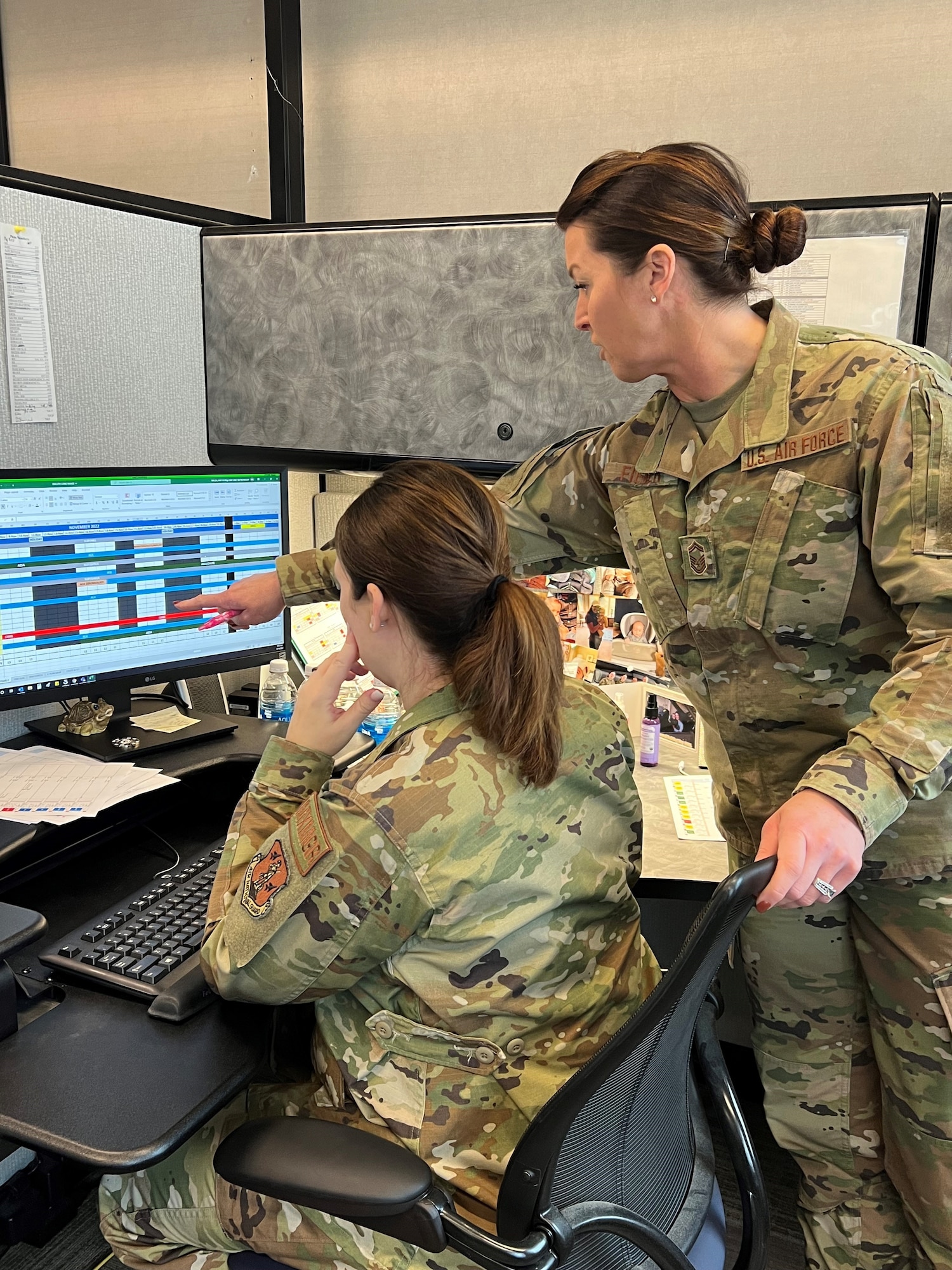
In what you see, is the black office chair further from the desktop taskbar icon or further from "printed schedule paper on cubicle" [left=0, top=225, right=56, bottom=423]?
"printed schedule paper on cubicle" [left=0, top=225, right=56, bottom=423]

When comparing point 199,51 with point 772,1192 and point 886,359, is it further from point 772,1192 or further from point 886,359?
point 772,1192

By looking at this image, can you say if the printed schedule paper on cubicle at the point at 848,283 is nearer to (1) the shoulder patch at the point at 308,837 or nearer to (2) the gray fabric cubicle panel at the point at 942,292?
(2) the gray fabric cubicle panel at the point at 942,292

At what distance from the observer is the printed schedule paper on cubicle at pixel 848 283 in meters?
1.25

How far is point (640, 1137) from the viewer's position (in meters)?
0.84

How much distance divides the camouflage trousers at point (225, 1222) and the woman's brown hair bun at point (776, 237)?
0.95 meters

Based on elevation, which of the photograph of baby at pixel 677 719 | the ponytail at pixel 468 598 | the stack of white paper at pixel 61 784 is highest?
the ponytail at pixel 468 598

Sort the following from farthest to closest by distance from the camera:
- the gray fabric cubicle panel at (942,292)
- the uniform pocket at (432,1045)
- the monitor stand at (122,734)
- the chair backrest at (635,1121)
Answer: the monitor stand at (122,734)
the gray fabric cubicle panel at (942,292)
the uniform pocket at (432,1045)
the chair backrest at (635,1121)

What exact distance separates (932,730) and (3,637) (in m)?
1.09

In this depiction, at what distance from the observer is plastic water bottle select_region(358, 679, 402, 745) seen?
1593mm

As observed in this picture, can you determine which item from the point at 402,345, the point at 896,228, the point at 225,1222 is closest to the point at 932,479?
the point at 896,228

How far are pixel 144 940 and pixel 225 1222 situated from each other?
0.27 m

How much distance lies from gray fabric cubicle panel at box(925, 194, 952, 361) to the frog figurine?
123 cm

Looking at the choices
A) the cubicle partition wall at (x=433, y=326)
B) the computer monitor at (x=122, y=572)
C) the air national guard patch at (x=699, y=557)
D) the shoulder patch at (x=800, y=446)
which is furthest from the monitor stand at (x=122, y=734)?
the shoulder patch at (x=800, y=446)

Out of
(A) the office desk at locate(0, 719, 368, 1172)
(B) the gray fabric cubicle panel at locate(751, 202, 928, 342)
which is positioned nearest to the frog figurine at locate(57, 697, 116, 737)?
(A) the office desk at locate(0, 719, 368, 1172)
